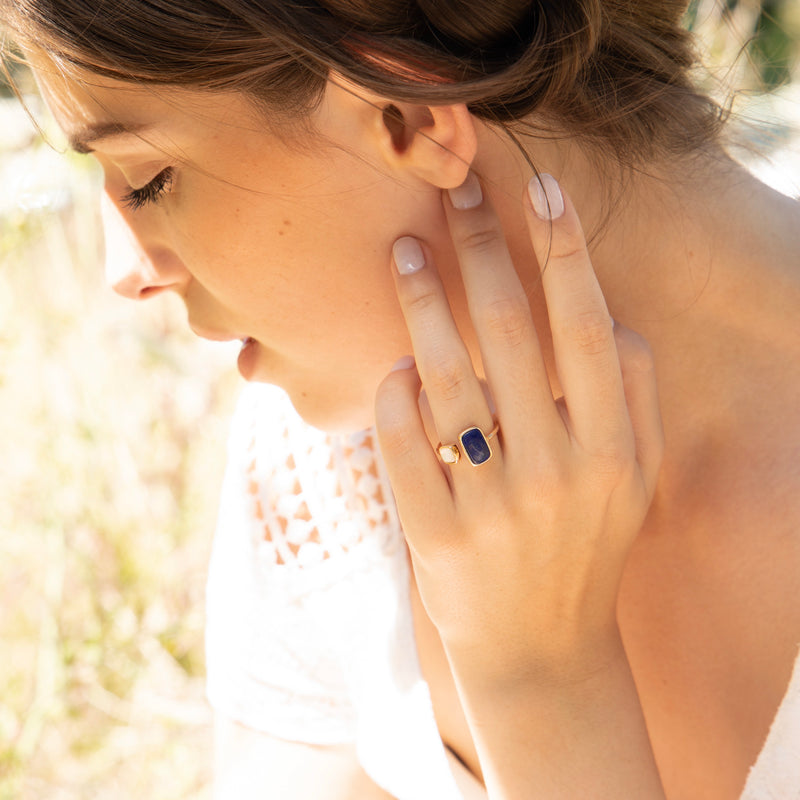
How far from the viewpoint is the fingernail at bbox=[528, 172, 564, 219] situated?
104cm

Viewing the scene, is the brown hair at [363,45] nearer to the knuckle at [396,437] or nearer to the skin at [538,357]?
the skin at [538,357]

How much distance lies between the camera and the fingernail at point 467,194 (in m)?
1.11

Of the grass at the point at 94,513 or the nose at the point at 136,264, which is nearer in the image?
the nose at the point at 136,264

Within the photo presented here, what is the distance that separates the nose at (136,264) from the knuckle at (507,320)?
1.45 ft

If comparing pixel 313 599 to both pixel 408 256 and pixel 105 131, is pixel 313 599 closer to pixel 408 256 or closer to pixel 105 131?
pixel 408 256

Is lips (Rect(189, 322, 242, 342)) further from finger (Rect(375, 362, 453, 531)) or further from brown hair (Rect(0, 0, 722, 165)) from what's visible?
brown hair (Rect(0, 0, 722, 165))

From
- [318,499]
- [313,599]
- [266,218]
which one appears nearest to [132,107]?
[266,218]

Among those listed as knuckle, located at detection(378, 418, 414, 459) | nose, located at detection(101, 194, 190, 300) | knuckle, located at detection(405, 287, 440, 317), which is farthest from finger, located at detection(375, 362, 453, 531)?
nose, located at detection(101, 194, 190, 300)

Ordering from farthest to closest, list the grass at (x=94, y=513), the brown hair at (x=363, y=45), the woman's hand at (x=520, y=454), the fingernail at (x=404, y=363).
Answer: the grass at (x=94, y=513) < the fingernail at (x=404, y=363) < the woman's hand at (x=520, y=454) < the brown hair at (x=363, y=45)

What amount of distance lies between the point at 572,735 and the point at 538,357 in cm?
48

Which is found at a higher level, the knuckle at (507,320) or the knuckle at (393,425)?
the knuckle at (507,320)

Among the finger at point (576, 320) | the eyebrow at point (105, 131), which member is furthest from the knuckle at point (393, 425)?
the eyebrow at point (105, 131)

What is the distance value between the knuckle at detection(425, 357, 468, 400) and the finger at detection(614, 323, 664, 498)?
0.21 metres

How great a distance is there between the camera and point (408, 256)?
44.1 inches
